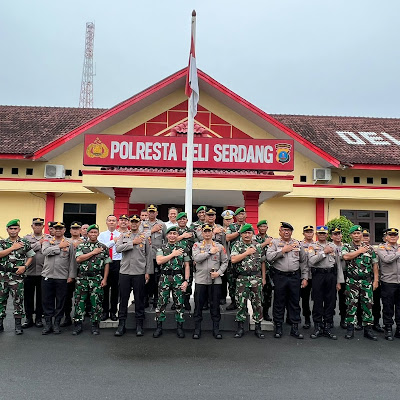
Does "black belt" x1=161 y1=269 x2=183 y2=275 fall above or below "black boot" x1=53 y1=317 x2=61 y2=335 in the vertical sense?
above

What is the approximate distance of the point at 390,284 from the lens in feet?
18.9

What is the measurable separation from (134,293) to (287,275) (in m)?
2.28

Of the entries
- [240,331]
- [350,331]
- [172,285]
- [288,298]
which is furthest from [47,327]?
[350,331]

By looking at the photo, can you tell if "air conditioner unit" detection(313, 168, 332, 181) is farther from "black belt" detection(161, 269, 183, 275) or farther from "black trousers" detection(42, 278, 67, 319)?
"black trousers" detection(42, 278, 67, 319)

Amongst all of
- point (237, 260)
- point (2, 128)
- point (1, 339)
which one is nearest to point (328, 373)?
point (237, 260)

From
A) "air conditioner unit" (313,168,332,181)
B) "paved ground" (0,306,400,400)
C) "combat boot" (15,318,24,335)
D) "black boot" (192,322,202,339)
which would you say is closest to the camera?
"paved ground" (0,306,400,400)

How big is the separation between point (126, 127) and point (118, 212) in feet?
14.7

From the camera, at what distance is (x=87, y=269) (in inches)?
221

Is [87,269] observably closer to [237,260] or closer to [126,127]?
[237,260]

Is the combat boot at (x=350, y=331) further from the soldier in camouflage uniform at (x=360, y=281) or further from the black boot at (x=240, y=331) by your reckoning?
the black boot at (x=240, y=331)

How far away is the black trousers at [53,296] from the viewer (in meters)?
5.64

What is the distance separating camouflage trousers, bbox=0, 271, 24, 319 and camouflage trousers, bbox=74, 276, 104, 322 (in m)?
0.81

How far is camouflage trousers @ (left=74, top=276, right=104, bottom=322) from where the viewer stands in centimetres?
559

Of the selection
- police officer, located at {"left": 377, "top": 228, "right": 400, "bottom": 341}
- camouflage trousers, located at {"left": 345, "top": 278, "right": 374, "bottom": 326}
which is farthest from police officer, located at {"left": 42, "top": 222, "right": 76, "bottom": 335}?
police officer, located at {"left": 377, "top": 228, "right": 400, "bottom": 341}
